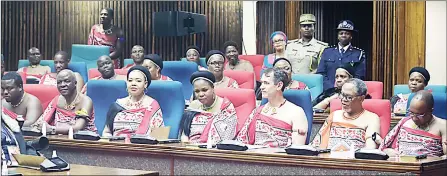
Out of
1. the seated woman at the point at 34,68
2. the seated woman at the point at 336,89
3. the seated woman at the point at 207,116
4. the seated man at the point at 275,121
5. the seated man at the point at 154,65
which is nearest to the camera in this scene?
the seated man at the point at 275,121

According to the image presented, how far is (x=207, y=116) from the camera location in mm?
5375

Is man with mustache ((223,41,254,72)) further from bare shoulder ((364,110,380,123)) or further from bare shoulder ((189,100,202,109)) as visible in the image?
bare shoulder ((364,110,380,123))

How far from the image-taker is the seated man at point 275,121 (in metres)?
5.00

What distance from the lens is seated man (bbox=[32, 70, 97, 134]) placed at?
19.0 feet

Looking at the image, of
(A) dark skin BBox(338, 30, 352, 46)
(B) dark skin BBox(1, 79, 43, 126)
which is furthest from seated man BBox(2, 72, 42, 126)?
(A) dark skin BBox(338, 30, 352, 46)

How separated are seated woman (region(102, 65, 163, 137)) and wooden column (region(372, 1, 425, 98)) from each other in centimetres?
362

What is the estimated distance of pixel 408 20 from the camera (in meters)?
8.55

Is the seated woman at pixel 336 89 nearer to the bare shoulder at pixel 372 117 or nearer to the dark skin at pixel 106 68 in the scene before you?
the bare shoulder at pixel 372 117

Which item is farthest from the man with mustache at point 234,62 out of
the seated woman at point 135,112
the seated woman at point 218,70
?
the seated woman at point 135,112

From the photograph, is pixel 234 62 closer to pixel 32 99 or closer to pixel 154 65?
pixel 154 65

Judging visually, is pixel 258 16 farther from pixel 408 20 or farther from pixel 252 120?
pixel 252 120

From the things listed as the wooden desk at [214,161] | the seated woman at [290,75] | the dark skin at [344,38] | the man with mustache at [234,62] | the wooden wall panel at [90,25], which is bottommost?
the wooden desk at [214,161]

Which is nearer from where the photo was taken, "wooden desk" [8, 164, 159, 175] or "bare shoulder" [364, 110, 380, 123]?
"wooden desk" [8, 164, 159, 175]

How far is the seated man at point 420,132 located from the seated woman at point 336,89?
141 cm
